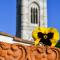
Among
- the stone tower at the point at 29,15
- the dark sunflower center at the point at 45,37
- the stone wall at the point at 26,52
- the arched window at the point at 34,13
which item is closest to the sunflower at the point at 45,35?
the dark sunflower center at the point at 45,37

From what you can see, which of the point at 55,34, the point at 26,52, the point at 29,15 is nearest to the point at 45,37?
the point at 55,34

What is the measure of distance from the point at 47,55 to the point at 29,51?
23 cm

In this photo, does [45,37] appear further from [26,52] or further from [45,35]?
[26,52]

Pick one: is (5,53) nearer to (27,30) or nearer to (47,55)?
(47,55)

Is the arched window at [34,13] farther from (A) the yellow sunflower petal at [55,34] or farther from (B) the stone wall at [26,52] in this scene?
(B) the stone wall at [26,52]

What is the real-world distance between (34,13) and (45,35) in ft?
190

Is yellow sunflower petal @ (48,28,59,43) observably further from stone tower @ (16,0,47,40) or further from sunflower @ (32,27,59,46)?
stone tower @ (16,0,47,40)

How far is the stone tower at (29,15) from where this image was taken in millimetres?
59125

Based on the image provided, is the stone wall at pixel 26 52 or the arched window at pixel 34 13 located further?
the arched window at pixel 34 13

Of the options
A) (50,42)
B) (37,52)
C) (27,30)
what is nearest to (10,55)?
(37,52)

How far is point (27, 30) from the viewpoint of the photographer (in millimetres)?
59219

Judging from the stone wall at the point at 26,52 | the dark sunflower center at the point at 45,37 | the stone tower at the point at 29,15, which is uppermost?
the stone tower at the point at 29,15

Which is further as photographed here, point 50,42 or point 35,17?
point 35,17

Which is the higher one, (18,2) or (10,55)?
(18,2)
